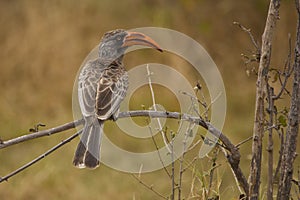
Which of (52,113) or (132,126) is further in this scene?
(52,113)

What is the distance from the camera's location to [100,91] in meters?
3.95

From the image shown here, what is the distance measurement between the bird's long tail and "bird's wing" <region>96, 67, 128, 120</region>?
0.06 m

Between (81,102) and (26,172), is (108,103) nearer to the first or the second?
(81,102)

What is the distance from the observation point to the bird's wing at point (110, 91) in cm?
381

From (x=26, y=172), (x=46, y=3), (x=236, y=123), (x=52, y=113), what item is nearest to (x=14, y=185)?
(x=26, y=172)

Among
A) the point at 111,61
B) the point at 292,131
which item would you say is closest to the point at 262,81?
the point at 292,131

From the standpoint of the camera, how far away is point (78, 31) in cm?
867

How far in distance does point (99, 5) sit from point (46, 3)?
580mm

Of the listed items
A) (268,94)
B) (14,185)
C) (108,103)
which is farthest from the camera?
(14,185)

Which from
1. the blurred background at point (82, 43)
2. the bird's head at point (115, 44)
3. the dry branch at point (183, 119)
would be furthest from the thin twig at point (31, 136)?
the blurred background at point (82, 43)

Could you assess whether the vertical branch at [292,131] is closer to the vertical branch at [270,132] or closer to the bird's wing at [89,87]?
the vertical branch at [270,132]

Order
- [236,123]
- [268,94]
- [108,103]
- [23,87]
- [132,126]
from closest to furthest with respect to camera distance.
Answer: [268,94] < [108,103] < [132,126] < [236,123] < [23,87]

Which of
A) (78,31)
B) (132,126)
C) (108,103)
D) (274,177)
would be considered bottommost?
(274,177)

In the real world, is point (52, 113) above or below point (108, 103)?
above
